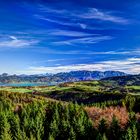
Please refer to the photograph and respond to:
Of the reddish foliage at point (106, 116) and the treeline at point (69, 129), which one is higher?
the reddish foliage at point (106, 116)

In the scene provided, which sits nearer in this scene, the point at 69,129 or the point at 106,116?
the point at 69,129

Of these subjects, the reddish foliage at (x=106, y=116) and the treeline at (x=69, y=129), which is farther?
the reddish foliage at (x=106, y=116)

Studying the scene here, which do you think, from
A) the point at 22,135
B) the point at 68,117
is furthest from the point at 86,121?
the point at 22,135

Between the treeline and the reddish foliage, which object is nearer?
the treeline

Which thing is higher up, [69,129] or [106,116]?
[106,116]

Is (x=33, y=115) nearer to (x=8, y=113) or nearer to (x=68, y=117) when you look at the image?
(x=8, y=113)

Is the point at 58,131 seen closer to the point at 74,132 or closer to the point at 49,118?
the point at 74,132

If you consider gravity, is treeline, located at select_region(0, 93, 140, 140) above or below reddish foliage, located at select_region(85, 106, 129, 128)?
below

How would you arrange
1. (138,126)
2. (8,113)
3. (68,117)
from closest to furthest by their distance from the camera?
(138,126), (68,117), (8,113)

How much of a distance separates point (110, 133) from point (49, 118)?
4871cm

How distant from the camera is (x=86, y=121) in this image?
139750mm

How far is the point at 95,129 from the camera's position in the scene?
133875 millimetres

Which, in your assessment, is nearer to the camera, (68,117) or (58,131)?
(58,131)

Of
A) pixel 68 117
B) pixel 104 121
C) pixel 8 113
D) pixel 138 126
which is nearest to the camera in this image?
pixel 138 126
